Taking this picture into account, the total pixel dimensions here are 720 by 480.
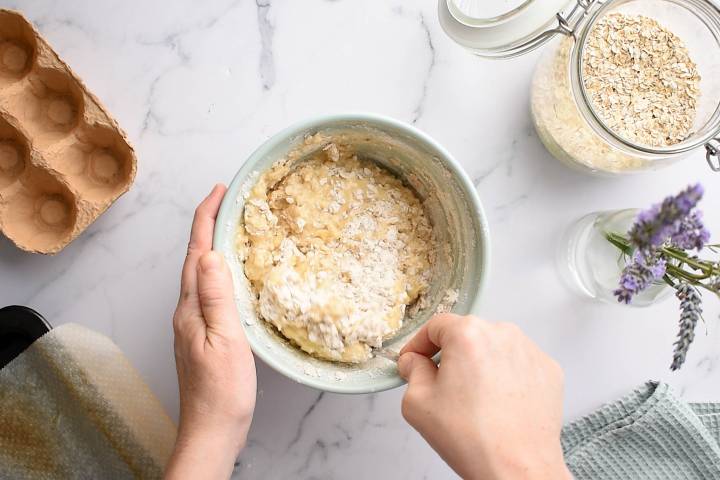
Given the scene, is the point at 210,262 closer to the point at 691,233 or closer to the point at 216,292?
the point at 216,292

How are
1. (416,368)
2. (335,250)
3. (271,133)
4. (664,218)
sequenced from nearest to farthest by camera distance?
(664,218) < (416,368) < (335,250) < (271,133)

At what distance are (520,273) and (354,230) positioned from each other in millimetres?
304

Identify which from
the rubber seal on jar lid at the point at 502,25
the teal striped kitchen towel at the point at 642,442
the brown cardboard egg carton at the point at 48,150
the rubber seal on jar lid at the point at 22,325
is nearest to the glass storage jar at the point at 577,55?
the rubber seal on jar lid at the point at 502,25

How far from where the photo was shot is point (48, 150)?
1.00 metres

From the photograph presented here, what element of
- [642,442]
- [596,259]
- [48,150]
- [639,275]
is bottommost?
[642,442]

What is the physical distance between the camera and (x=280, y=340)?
0.91 m

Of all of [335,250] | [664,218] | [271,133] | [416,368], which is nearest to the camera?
[664,218]

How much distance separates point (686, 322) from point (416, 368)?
342 millimetres

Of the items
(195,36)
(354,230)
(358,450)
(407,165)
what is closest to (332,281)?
(354,230)

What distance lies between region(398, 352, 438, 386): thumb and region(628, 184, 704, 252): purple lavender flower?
28 cm

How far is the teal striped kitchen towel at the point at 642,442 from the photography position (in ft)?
3.47

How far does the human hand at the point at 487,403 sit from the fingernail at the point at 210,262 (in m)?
0.27

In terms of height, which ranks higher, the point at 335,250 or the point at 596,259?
the point at 335,250

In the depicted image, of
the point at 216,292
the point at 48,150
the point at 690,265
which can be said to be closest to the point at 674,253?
the point at 690,265
